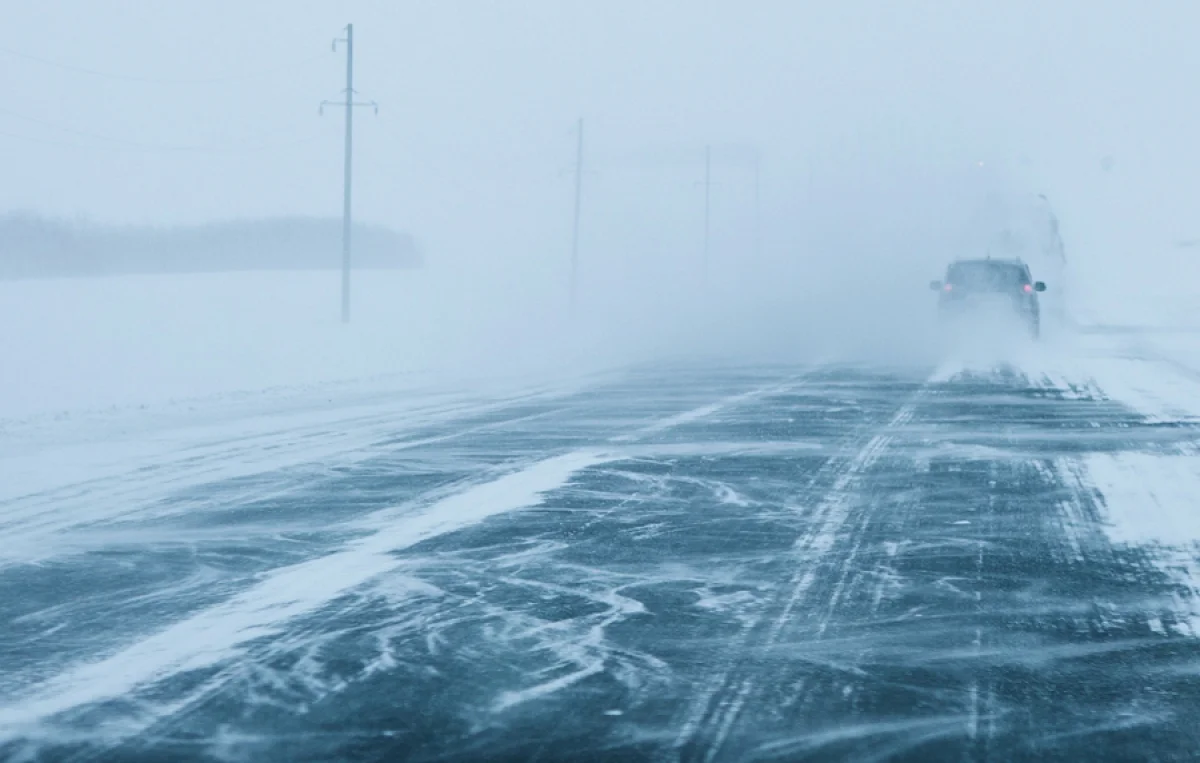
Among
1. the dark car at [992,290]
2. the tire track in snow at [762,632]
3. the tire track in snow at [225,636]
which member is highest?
Answer: the dark car at [992,290]

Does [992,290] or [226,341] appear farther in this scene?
[226,341]

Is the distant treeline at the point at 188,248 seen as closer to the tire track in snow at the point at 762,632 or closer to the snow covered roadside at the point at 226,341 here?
the snow covered roadside at the point at 226,341

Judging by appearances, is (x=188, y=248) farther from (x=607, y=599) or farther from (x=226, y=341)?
(x=607, y=599)

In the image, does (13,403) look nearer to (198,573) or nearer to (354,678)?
(198,573)

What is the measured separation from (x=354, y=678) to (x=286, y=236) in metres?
76.5

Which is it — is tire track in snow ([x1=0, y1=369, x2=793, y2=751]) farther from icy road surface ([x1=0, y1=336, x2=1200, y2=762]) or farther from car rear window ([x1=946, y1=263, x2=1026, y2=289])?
car rear window ([x1=946, y1=263, x2=1026, y2=289])

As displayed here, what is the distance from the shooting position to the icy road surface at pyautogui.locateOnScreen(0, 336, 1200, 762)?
15.2 feet

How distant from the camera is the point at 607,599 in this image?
6383 mm

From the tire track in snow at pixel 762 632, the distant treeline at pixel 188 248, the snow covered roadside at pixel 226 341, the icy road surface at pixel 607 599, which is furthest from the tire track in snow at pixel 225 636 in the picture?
the distant treeline at pixel 188 248

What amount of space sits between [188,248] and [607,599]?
220 ft

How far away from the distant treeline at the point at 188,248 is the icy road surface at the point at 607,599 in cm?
4829

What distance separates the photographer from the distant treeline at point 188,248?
5997 centimetres

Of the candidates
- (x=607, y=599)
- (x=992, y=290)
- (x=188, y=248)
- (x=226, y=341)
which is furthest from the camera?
(x=188, y=248)

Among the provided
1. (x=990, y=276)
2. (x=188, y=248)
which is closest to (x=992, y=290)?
(x=990, y=276)
